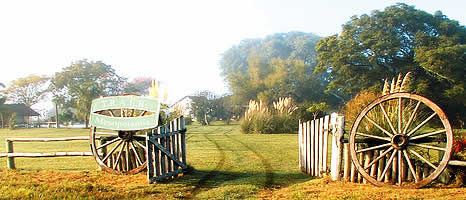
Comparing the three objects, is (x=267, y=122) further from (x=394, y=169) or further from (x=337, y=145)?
(x=394, y=169)

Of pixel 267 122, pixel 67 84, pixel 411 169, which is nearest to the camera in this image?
pixel 411 169

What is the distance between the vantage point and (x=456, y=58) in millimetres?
30625

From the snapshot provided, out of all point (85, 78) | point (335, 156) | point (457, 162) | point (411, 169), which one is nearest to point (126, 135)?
point (335, 156)

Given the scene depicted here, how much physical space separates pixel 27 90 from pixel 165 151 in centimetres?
5731

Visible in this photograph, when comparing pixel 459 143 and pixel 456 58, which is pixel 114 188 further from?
pixel 456 58

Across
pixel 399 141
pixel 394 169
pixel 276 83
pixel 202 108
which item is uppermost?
pixel 276 83

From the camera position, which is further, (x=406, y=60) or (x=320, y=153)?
(x=406, y=60)

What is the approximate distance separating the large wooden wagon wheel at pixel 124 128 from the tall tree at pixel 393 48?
29515 mm

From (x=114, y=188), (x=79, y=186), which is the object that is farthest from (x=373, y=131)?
(x=79, y=186)

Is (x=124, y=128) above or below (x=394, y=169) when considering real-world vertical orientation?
above

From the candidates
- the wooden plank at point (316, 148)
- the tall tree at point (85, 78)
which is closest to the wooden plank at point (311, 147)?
the wooden plank at point (316, 148)

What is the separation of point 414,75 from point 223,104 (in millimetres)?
20851

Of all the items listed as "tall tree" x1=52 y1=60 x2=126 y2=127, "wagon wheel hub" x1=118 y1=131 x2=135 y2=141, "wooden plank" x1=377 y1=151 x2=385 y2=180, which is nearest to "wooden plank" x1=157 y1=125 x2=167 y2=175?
"wagon wheel hub" x1=118 y1=131 x2=135 y2=141

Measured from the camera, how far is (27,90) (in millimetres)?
55969
